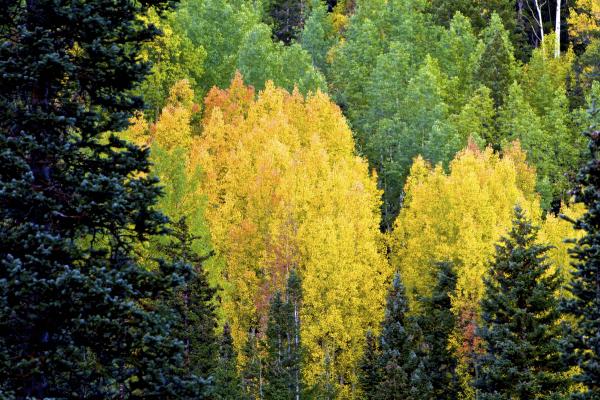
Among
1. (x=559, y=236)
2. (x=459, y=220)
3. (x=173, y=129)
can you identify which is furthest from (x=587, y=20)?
(x=173, y=129)

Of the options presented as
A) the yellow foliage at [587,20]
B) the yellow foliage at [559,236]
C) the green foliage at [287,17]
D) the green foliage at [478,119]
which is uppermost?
the green foliage at [287,17]

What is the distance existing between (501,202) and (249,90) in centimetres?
1971

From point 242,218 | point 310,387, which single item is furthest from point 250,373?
point 242,218

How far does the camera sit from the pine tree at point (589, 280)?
17.4 m

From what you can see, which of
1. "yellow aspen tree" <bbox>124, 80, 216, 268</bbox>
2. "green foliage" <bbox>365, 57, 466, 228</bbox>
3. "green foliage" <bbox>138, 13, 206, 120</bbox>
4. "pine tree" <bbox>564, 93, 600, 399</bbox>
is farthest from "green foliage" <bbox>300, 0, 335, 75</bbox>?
"pine tree" <bbox>564, 93, 600, 399</bbox>

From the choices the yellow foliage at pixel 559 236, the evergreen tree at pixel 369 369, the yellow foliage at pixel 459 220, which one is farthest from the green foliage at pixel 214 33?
the evergreen tree at pixel 369 369

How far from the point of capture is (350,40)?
82188mm

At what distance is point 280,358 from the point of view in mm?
45719

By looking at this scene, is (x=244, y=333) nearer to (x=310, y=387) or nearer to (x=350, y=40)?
(x=310, y=387)

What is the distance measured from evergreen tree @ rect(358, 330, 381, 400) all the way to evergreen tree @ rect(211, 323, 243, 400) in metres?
5.80

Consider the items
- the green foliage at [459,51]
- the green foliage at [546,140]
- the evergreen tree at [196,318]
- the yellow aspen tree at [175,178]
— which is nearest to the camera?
the evergreen tree at [196,318]

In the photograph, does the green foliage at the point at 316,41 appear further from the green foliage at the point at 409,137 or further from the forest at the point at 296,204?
the green foliage at the point at 409,137

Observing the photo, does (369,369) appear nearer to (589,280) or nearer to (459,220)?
(459,220)

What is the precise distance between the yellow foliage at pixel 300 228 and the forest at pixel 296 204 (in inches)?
6.9
